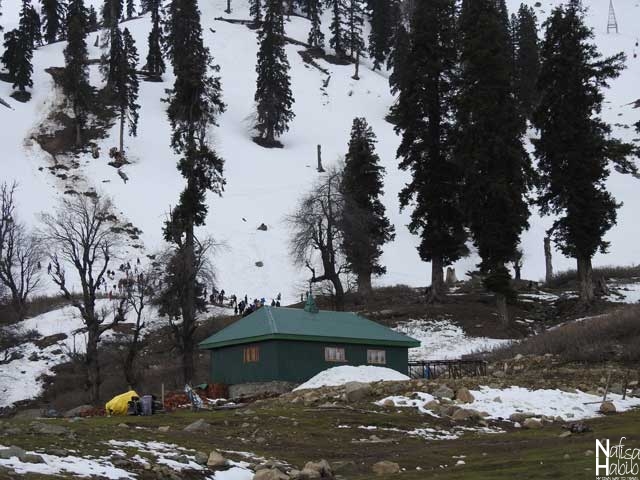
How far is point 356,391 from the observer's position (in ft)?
88.3

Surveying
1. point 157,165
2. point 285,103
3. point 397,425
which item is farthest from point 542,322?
point 285,103

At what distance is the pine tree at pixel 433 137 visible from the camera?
155ft

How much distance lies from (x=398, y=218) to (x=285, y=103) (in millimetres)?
23169

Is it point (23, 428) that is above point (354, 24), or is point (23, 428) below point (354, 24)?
below

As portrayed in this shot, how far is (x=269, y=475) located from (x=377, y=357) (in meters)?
22.8

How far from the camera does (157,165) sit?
75188 millimetres

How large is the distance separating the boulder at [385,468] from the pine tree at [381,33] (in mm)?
102633

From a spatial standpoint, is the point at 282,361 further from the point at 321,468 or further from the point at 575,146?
the point at 575,146

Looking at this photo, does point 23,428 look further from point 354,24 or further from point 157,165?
point 354,24

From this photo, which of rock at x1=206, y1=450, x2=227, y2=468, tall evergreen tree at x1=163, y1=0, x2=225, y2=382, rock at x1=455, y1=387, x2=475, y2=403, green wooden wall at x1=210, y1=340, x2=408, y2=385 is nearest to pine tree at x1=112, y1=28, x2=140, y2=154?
tall evergreen tree at x1=163, y1=0, x2=225, y2=382

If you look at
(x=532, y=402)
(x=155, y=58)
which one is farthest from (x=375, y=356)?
(x=155, y=58)

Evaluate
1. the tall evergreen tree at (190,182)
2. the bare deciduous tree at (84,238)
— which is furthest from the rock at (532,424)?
the bare deciduous tree at (84,238)

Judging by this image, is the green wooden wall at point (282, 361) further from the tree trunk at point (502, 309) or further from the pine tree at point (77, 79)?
the pine tree at point (77, 79)

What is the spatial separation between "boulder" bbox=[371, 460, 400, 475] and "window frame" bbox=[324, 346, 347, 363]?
19064mm
